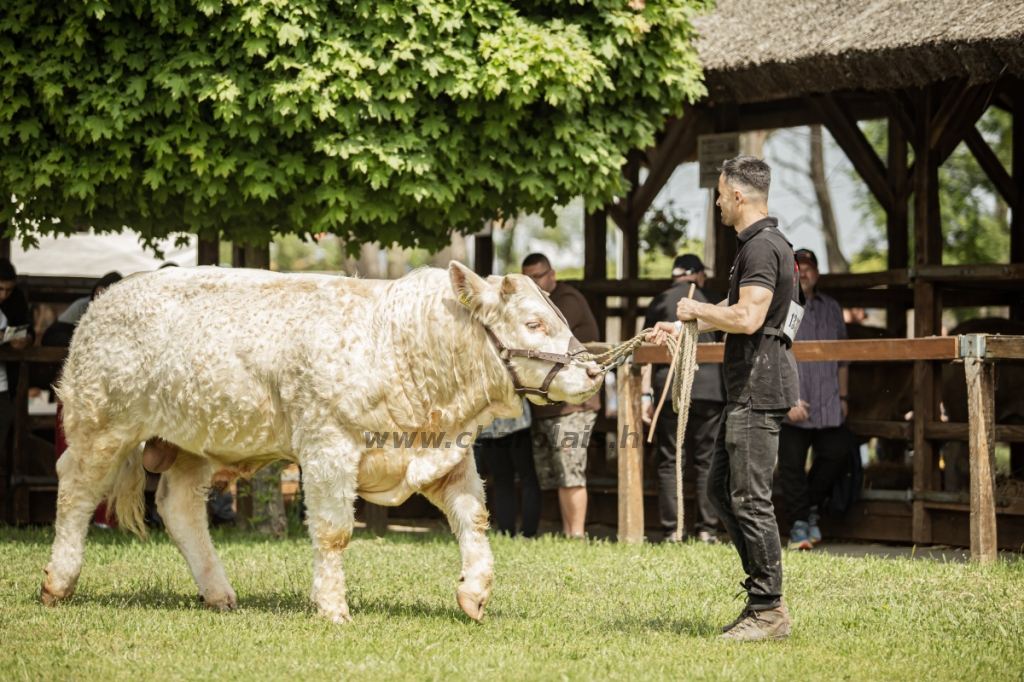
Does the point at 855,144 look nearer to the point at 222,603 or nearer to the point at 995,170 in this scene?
the point at 995,170

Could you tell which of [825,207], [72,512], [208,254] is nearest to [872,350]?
[72,512]

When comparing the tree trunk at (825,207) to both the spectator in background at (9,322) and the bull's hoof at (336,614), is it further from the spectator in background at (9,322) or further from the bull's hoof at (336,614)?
the bull's hoof at (336,614)

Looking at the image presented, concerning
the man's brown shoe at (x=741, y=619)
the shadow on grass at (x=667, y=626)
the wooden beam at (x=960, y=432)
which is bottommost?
the shadow on grass at (x=667, y=626)

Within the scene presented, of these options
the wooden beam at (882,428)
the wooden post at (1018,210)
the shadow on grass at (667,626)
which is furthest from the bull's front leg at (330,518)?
the wooden post at (1018,210)

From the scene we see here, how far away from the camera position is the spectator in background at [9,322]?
9.98 meters

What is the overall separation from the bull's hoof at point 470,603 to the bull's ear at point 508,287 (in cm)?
146

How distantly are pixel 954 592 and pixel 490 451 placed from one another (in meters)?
4.01

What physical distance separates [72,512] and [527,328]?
9.09 feet

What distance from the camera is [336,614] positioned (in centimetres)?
584

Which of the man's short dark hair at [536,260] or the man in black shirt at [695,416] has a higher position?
the man's short dark hair at [536,260]

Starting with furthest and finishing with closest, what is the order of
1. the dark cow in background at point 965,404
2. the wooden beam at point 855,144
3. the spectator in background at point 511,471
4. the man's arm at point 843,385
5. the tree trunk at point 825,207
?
the tree trunk at point 825,207, the wooden beam at point 855,144, the dark cow in background at point 965,404, the man's arm at point 843,385, the spectator in background at point 511,471

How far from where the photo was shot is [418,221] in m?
9.40

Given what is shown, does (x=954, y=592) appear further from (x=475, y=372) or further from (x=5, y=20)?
(x=5, y=20)

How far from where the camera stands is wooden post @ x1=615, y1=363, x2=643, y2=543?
9234 mm
